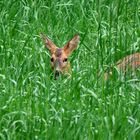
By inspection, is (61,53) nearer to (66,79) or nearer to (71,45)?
(71,45)

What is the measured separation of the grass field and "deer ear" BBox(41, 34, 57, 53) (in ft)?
0.36

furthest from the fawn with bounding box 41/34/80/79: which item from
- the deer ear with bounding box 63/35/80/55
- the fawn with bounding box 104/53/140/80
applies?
the fawn with bounding box 104/53/140/80

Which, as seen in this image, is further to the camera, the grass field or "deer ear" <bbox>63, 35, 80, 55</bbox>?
"deer ear" <bbox>63, 35, 80, 55</bbox>

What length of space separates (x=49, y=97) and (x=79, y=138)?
0.97 meters

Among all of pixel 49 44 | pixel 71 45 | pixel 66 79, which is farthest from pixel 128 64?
pixel 49 44

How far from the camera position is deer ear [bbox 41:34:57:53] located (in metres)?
9.84

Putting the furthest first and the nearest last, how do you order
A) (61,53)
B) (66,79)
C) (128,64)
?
(61,53), (128,64), (66,79)

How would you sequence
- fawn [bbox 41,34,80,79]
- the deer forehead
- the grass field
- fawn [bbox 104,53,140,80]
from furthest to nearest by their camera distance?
1. the deer forehead
2. fawn [bbox 41,34,80,79]
3. fawn [bbox 104,53,140,80]
4. the grass field

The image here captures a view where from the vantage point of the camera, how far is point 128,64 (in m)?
8.70

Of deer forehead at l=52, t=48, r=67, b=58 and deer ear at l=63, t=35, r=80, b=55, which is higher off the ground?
deer ear at l=63, t=35, r=80, b=55

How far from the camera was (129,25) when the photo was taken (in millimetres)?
10336

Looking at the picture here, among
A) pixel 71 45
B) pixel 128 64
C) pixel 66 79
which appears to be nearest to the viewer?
pixel 66 79

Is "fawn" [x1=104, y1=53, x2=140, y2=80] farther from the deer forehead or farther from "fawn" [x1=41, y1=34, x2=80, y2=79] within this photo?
the deer forehead

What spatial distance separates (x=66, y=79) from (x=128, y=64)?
0.62 meters
